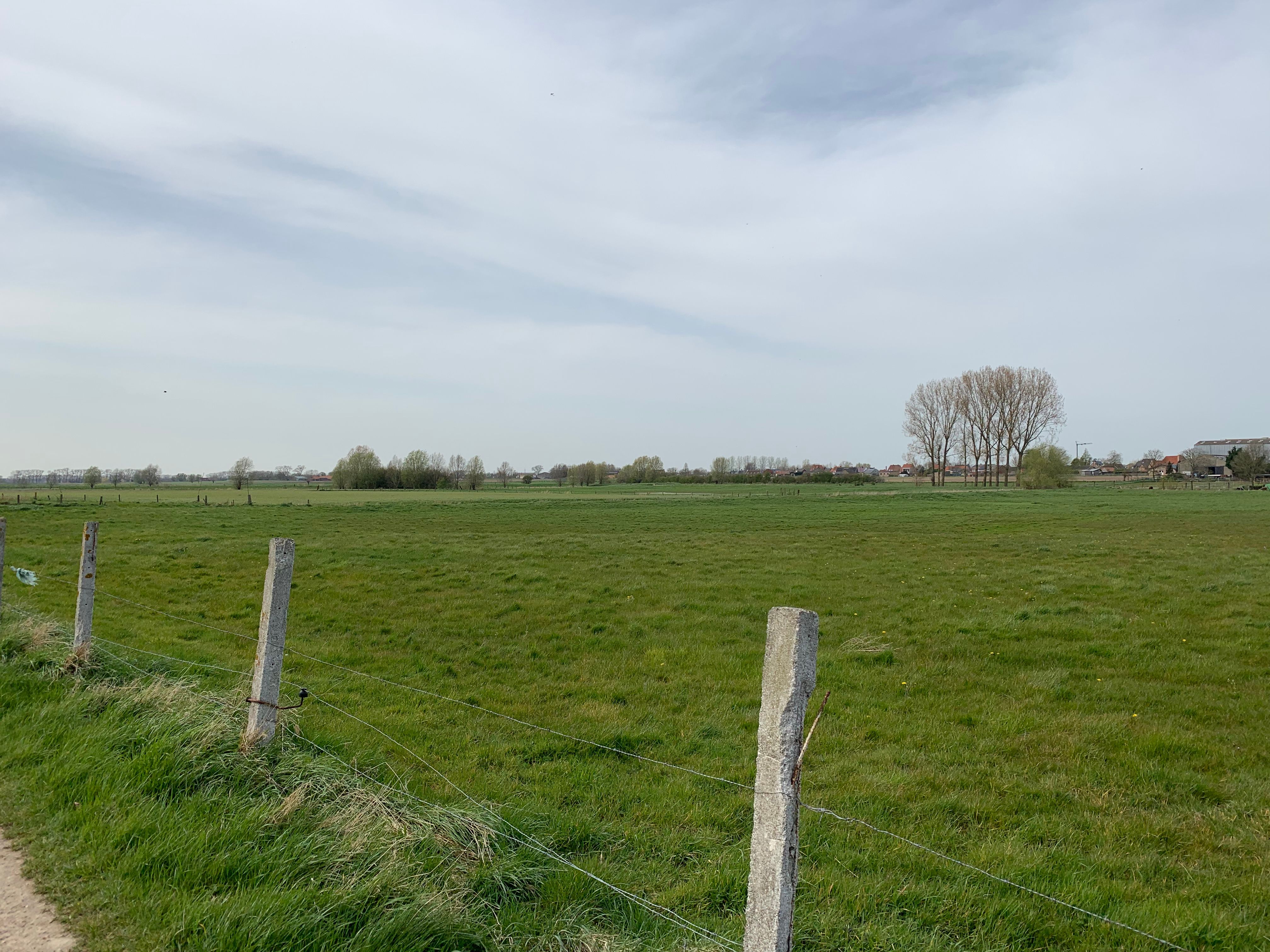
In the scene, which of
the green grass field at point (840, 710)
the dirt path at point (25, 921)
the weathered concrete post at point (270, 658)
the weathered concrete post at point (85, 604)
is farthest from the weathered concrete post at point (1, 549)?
the dirt path at point (25, 921)

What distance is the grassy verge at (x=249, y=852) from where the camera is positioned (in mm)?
3531

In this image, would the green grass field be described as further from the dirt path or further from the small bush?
the small bush

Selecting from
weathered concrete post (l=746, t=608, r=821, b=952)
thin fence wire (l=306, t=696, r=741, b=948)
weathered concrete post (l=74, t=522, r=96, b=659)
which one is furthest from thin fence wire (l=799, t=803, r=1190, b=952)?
weathered concrete post (l=74, t=522, r=96, b=659)

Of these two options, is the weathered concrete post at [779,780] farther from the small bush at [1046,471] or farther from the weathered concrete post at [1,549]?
the small bush at [1046,471]

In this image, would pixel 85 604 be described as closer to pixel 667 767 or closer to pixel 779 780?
pixel 667 767

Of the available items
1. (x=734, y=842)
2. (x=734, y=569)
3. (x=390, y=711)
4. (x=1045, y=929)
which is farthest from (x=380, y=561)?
(x=1045, y=929)

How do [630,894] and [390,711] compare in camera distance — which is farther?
[390,711]

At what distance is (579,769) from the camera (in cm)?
668

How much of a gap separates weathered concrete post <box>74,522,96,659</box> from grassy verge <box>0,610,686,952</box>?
169cm

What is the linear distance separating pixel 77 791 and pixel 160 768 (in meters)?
0.50

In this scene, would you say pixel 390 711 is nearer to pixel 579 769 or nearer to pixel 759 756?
pixel 579 769

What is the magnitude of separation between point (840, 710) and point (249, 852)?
21.6 feet

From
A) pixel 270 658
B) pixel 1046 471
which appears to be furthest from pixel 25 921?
pixel 1046 471

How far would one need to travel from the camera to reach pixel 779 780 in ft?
9.60
